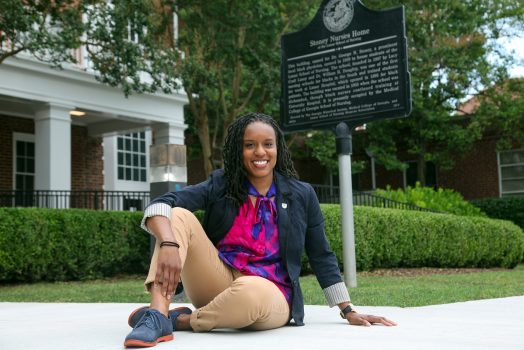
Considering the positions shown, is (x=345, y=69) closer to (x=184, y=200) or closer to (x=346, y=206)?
(x=346, y=206)

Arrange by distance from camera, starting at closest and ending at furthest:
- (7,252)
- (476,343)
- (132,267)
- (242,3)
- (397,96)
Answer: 1. (476,343)
2. (397,96)
3. (7,252)
4. (132,267)
5. (242,3)

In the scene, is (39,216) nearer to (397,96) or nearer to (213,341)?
(397,96)

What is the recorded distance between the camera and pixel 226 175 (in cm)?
413

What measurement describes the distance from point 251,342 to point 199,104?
1580 centimetres

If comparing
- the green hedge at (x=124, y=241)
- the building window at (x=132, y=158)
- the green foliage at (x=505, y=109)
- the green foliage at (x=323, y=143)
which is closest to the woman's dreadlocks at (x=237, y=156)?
the green hedge at (x=124, y=241)

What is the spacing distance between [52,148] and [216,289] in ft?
37.6

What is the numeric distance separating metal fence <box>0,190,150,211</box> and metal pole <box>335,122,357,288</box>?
7.08 metres

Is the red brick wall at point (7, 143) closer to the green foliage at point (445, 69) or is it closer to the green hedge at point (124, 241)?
the green hedge at point (124, 241)

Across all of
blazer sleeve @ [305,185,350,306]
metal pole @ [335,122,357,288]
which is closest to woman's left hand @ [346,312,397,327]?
blazer sleeve @ [305,185,350,306]

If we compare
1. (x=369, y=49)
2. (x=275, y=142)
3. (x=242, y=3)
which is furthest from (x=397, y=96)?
(x=242, y=3)

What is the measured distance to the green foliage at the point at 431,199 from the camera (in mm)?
19219

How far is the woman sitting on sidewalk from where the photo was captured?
385 cm

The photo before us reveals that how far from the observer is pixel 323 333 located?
4039 mm

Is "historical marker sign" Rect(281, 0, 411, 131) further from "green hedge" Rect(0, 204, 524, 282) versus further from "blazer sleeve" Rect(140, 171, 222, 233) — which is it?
"blazer sleeve" Rect(140, 171, 222, 233)
